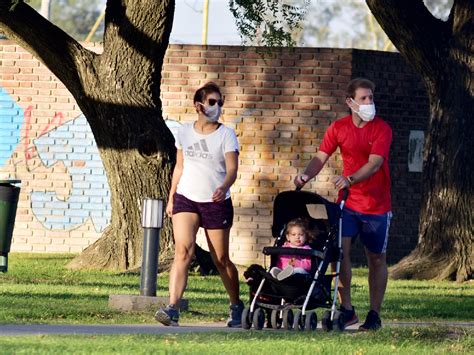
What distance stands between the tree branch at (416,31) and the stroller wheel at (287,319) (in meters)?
9.43

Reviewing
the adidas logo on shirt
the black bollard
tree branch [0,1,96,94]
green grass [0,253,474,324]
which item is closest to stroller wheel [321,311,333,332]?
the adidas logo on shirt

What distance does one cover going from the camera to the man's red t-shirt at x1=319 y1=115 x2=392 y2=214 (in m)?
11.5

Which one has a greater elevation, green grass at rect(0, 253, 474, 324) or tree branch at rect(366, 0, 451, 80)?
tree branch at rect(366, 0, 451, 80)

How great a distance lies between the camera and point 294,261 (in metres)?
11.5

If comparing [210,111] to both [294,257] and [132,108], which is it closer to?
[294,257]

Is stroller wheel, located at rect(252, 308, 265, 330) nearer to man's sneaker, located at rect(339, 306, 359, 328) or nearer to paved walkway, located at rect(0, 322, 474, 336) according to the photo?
paved walkway, located at rect(0, 322, 474, 336)

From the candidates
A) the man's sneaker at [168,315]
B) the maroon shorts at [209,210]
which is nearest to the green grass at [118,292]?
the man's sneaker at [168,315]

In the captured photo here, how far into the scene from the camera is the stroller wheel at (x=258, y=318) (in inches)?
444

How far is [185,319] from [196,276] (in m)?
6.49

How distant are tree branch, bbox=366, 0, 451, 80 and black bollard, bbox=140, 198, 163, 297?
25.7ft

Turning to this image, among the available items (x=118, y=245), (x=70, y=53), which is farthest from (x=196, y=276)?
(x=70, y=53)

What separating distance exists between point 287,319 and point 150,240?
7.46 feet

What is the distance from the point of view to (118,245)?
1970 cm

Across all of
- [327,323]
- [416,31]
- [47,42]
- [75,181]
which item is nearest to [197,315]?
[327,323]
